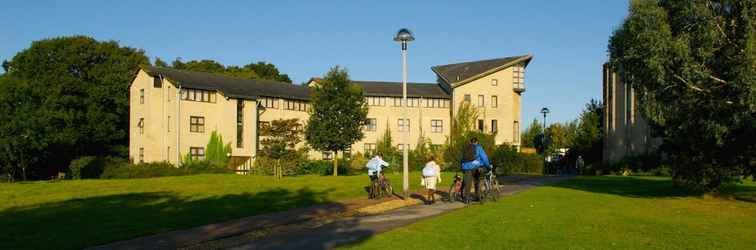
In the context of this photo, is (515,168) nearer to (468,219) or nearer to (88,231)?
(468,219)

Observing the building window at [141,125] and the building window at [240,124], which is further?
the building window at [141,125]

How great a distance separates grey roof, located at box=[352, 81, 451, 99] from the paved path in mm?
44463

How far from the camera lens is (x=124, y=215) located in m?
15.5

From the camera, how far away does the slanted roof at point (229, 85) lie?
50.0 meters

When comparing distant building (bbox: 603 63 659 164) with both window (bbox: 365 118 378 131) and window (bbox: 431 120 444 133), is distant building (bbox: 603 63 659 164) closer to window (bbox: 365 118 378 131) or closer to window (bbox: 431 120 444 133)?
window (bbox: 431 120 444 133)

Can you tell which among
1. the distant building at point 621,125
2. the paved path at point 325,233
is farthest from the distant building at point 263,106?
the paved path at point 325,233

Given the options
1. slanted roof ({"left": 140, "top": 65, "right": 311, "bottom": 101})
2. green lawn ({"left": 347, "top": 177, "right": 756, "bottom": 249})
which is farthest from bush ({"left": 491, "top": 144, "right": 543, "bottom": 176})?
green lawn ({"left": 347, "top": 177, "right": 756, "bottom": 249})

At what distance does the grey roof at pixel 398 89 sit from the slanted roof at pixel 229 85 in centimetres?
614

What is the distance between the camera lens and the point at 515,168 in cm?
5016

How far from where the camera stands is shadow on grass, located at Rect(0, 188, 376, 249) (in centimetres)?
1167

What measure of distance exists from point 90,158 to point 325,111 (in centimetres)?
2175

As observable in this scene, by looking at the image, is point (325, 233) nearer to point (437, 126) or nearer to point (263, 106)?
point (263, 106)

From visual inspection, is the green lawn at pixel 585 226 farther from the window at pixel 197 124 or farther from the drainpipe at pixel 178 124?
the window at pixel 197 124

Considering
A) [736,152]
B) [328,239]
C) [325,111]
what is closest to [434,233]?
[328,239]
